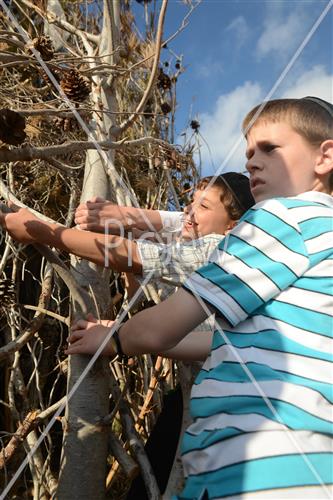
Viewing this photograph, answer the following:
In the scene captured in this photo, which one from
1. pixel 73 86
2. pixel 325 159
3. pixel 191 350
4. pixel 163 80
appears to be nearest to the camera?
pixel 325 159

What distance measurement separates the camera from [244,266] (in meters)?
0.60

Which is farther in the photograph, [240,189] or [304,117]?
[240,189]

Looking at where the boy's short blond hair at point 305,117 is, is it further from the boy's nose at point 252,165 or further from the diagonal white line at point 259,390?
the diagonal white line at point 259,390

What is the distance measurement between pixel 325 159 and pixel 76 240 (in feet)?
1.62

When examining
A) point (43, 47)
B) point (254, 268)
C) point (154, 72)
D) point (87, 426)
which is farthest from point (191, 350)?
point (43, 47)

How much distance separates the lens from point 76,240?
100 centimetres

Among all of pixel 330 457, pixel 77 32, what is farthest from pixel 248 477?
pixel 77 32

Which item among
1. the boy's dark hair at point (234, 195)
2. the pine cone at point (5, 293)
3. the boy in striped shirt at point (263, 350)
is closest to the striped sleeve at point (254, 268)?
the boy in striped shirt at point (263, 350)

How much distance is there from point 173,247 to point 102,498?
0.56 meters

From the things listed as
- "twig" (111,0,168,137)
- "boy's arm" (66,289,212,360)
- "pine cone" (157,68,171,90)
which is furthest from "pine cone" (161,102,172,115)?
"boy's arm" (66,289,212,360)

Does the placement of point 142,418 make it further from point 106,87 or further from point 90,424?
point 106,87

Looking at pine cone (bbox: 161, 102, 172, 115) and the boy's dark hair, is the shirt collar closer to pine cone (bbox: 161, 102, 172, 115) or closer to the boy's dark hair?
the boy's dark hair

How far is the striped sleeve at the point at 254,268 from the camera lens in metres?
0.59

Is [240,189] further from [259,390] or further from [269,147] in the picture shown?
[259,390]
